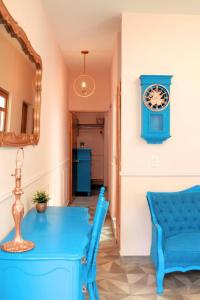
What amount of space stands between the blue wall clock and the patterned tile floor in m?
1.43

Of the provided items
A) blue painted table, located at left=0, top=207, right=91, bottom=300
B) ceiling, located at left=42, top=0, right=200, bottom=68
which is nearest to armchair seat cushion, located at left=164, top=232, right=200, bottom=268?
blue painted table, located at left=0, top=207, right=91, bottom=300

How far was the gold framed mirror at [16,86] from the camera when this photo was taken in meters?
1.92

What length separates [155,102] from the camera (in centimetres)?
338

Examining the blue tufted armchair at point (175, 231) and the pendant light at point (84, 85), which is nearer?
the blue tufted armchair at point (175, 231)

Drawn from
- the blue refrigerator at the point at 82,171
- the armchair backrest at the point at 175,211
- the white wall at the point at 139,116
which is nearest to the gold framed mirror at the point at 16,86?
the white wall at the point at 139,116

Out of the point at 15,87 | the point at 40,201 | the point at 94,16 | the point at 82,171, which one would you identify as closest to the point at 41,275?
the point at 40,201

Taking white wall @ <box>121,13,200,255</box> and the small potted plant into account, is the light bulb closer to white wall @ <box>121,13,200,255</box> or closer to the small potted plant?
white wall @ <box>121,13,200,255</box>

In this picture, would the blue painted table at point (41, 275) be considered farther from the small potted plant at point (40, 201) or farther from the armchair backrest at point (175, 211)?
the armchair backrest at point (175, 211)

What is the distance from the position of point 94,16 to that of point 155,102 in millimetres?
1304

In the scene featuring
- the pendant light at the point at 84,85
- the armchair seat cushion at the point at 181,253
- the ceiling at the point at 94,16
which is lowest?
the armchair seat cushion at the point at 181,253

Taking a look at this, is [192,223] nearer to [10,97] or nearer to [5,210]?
[5,210]

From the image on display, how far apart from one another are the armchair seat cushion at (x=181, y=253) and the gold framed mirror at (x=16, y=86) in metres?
1.63

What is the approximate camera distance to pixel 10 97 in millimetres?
2057

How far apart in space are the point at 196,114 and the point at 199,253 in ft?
5.28
